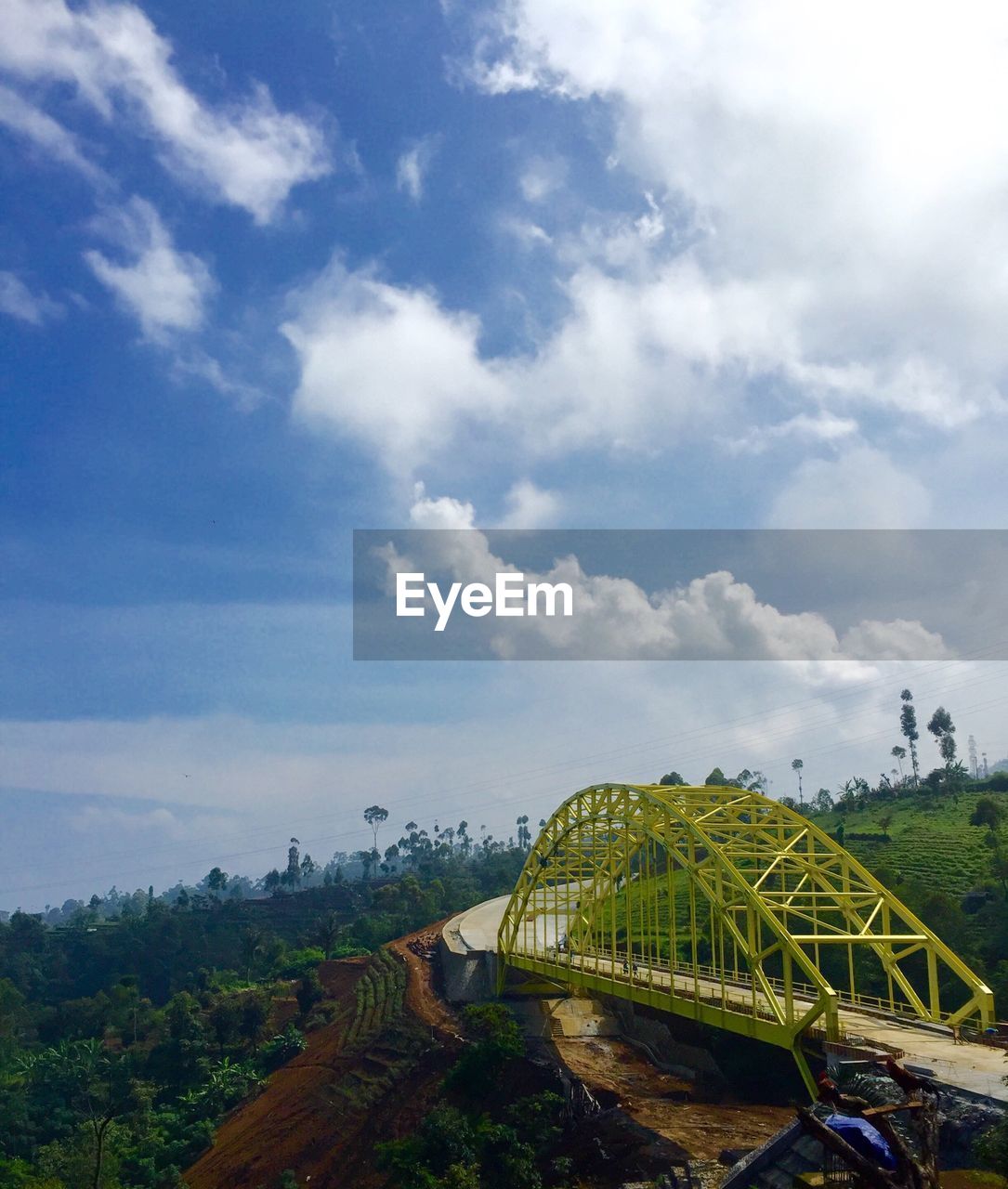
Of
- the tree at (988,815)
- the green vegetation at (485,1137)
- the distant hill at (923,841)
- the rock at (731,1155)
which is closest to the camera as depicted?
the rock at (731,1155)

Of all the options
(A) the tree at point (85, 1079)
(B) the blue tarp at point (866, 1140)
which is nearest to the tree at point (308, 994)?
(A) the tree at point (85, 1079)

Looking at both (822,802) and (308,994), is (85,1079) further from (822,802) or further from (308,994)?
(822,802)

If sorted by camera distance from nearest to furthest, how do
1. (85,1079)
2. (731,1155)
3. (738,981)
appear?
(731,1155), (738,981), (85,1079)

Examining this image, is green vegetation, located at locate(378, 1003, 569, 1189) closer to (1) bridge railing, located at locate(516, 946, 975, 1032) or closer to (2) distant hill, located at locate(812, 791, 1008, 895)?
(1) bridge railing, located at locate(516, 946, 975, 1032)

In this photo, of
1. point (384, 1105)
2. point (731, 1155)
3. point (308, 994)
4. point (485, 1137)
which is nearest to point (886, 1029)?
point (731, 1155)

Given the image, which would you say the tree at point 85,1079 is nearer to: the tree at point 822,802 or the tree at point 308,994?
the tree at point 308,994

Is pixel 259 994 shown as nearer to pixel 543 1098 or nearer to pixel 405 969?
pixel 405 969

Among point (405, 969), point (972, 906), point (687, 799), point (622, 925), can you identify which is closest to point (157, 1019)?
point (405, 969)
